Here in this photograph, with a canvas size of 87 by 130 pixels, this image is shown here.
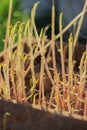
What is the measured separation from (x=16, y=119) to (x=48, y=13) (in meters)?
0.87

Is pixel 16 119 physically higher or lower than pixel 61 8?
lower

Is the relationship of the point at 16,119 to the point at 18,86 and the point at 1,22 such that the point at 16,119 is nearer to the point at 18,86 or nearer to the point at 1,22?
the point at 18,86

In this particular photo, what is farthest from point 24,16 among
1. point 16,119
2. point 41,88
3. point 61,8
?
point 16,119

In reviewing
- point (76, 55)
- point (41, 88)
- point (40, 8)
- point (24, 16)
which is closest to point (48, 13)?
point (40, 8)

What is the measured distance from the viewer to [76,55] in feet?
4.97

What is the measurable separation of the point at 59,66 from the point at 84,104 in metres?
0.46

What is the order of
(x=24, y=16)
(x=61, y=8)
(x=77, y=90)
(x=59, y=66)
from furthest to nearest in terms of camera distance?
1. (x=24, y=16)
2. (x=61, y=8)
3. (x=59, y=66)
4. (x=77, y=90)

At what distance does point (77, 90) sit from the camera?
3.71 ft

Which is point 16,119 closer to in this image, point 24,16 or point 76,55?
point 76,55

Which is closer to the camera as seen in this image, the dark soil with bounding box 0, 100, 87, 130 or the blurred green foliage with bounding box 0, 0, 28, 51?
the dark soil with bounding box 0, 100, 87, 130

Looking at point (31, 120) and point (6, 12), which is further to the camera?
point (6, 12)

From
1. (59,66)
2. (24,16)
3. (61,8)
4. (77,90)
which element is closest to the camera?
(77,90)

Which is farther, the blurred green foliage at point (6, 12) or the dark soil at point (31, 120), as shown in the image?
the blurred green foliage at point (6, 12)

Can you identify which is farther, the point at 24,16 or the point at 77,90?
the point at 24,16
